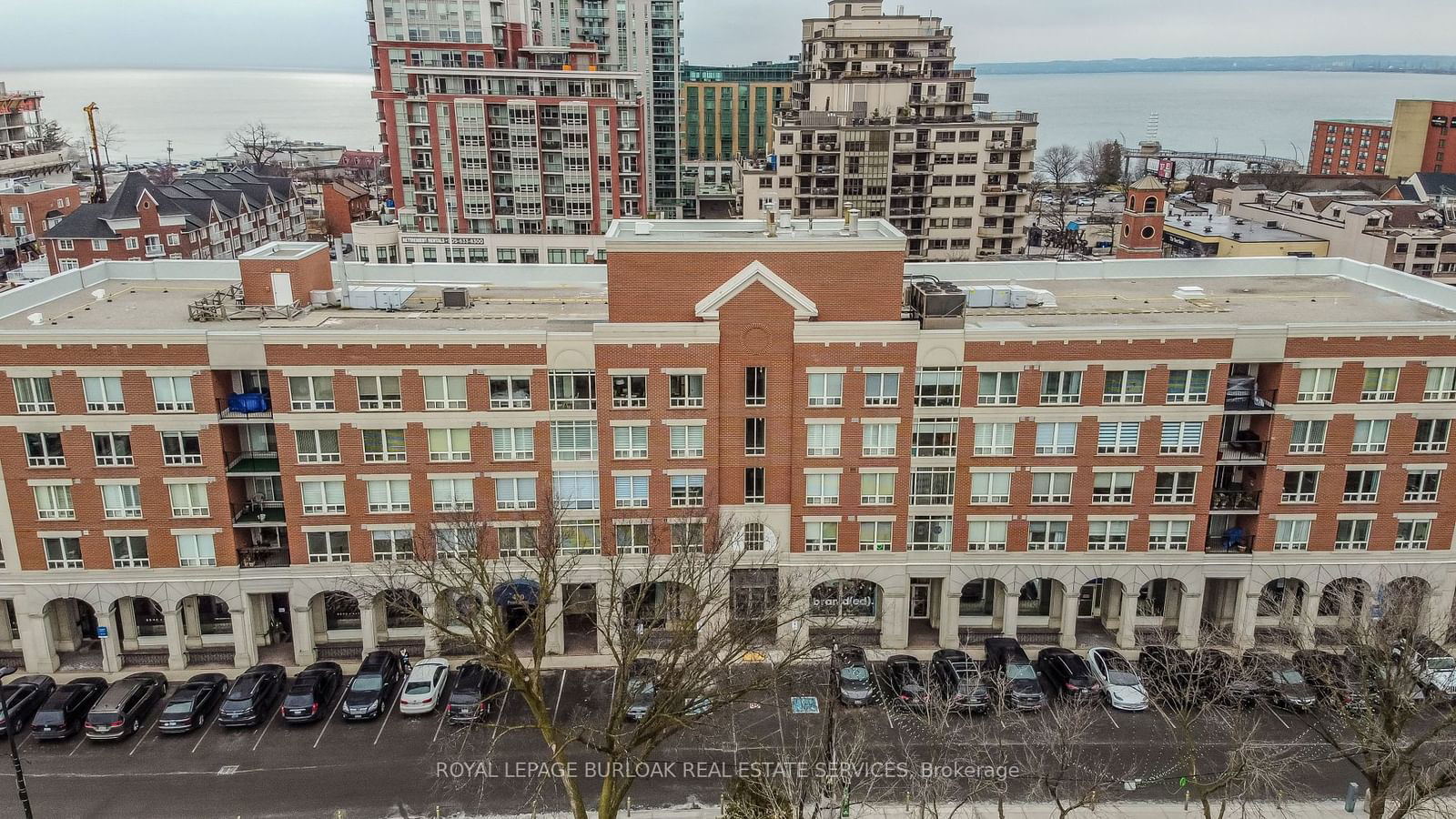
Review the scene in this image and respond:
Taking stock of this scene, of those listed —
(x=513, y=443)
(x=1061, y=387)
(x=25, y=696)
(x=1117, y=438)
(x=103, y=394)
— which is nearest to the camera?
(x=25, y=696)

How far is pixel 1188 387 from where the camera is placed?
45.0 meters

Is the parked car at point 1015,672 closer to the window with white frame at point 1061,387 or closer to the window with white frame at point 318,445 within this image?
the window with white frame at point 1061,387

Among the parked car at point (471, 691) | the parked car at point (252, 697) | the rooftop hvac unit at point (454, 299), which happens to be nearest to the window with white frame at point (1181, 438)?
the parked car at point (471, 691)

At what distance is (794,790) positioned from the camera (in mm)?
33812

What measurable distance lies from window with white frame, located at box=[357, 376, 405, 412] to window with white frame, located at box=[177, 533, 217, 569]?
9.63 metres

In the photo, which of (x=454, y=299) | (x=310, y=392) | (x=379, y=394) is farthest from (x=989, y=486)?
(x=310, y=392)

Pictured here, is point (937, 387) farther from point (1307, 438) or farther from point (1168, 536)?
point (1307, 438)

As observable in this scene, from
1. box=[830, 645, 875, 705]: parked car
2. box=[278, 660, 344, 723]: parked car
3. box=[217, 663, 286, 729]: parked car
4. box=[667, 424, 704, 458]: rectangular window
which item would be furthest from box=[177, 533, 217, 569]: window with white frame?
box=[830, 645, 875, 705]: parked car

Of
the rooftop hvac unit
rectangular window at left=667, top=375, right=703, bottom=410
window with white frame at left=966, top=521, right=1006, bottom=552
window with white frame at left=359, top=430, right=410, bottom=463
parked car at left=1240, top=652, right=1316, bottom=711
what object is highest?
the rooftop hvac unit

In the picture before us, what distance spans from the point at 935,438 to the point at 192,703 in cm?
3363

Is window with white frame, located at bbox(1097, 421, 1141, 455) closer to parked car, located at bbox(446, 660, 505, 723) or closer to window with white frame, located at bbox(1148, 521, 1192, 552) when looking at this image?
window with white frame, located at bbox(1148, 521, 1192, 552)

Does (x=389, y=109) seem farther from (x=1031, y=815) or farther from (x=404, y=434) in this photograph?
(x=1031, y=815)

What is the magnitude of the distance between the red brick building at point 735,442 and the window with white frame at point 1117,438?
122 mm

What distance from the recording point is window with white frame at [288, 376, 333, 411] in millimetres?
44062
